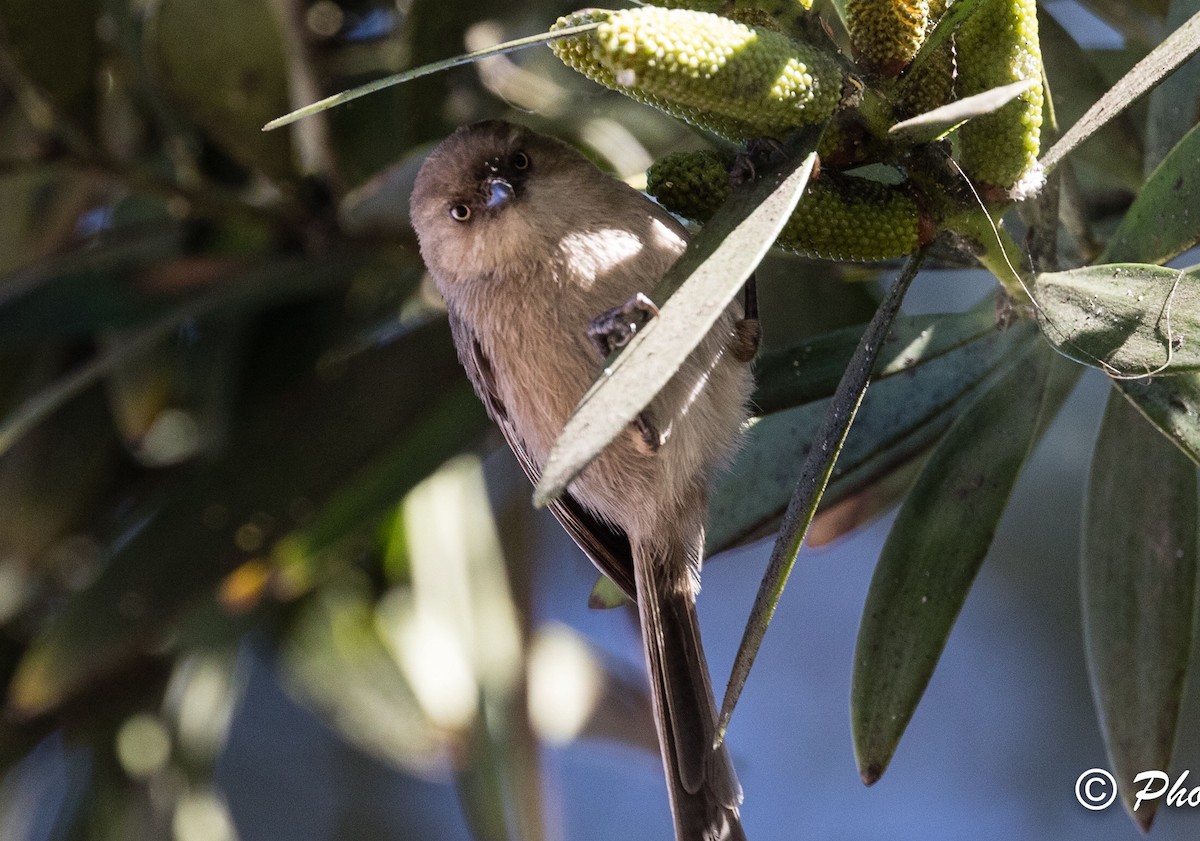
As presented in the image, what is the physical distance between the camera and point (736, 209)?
103 cm

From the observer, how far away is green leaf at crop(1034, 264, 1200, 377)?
3.57 ft

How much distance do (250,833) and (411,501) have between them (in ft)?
5.18

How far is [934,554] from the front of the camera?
1387 millimetres

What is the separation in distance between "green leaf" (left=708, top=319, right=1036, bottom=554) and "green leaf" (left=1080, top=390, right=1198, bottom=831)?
172mm

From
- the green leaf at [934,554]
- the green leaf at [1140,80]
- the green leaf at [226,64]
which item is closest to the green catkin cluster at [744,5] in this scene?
the green leaf at [1140,80]

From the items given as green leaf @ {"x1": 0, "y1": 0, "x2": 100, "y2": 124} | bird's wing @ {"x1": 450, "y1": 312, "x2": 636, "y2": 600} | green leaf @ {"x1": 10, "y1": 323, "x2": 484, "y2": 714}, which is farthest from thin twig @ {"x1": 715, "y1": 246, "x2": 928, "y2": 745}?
green leaf @ {"x1": 0, "y1": 0, "x2": 100, "y2": 124}

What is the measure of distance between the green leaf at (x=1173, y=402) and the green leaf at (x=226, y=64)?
1490mm

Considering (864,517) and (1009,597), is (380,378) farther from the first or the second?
(1009,597)

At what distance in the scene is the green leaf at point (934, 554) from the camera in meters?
1.36

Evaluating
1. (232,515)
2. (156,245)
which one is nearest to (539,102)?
(156,245)

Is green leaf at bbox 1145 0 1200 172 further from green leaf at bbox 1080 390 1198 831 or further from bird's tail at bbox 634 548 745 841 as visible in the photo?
bird's tail at bbox 634 548 745 841

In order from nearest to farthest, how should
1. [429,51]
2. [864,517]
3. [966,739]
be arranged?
[864,517], [429,51], [966,739]

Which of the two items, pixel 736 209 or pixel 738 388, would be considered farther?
pixel 738 388

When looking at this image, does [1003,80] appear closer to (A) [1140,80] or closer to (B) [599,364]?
(A) [1140,80]
